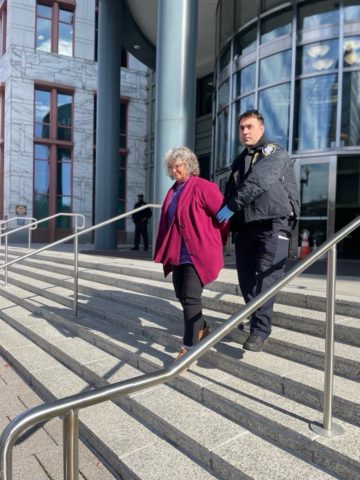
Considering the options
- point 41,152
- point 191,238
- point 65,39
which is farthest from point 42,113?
point 191,238

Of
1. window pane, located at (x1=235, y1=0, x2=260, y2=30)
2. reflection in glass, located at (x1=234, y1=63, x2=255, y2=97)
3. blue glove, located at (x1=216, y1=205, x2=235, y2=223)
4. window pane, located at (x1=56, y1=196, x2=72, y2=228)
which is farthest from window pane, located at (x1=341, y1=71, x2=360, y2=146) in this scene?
window pane, located at (x1=56, y1=196, x2=72, y2=228)

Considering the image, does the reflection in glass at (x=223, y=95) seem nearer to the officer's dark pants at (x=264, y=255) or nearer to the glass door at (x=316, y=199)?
the glass door at (x=316, y=199)

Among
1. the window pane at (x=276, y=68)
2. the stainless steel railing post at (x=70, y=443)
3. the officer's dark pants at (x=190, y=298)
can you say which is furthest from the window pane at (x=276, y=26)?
the stainless steel railing post at (x=70, y=443)

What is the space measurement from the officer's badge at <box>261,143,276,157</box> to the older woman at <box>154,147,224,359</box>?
480mm

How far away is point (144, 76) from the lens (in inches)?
788

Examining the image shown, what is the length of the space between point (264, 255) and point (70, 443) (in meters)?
2.08

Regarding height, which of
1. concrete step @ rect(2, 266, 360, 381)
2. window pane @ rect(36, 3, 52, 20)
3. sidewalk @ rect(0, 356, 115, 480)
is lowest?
sidewalk @ rect(0, 356, 115, 480)

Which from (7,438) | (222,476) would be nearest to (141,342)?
(222,476)

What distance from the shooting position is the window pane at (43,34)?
17855 mm

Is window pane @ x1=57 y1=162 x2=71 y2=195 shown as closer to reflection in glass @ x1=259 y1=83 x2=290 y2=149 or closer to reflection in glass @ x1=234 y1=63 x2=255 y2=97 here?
reflection in glass @ x1=234 y1=63 x2=255 y2=97

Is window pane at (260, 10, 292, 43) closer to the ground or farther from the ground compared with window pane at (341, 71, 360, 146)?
farther from the ground

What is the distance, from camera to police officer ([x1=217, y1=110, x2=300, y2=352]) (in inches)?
117

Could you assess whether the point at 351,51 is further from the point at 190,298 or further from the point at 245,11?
the point at 190,298

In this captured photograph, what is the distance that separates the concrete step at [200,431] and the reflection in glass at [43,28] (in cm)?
1741
